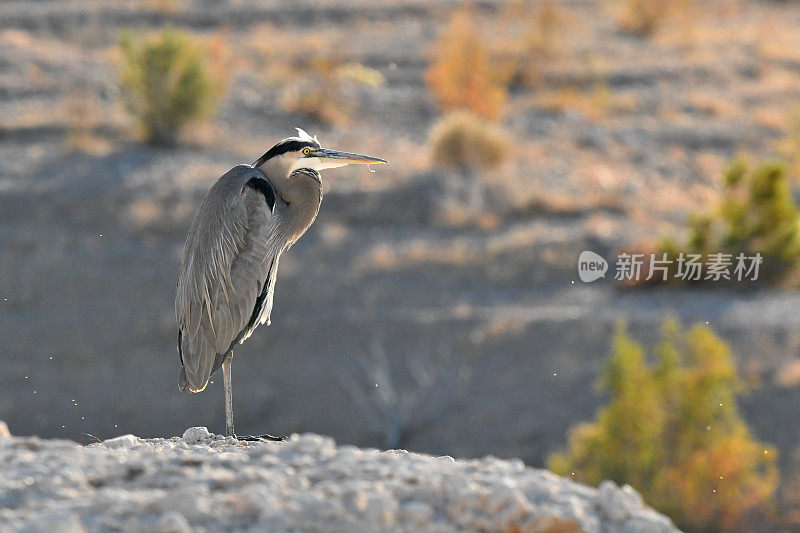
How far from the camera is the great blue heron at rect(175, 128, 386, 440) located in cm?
559

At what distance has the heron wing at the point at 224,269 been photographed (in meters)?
5.64

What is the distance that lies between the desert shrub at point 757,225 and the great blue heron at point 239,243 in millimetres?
9859

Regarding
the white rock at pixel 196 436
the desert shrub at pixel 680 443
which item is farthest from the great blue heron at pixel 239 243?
the desert shrub at pixel 680 443

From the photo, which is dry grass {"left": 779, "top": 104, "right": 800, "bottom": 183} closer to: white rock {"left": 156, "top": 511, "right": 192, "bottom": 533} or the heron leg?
the heron leg

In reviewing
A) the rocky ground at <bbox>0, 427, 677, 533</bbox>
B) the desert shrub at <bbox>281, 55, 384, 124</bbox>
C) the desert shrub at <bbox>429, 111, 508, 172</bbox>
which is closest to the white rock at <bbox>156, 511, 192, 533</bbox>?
the rocky ground at <bbox>0, 427, 677, 533</bbox>

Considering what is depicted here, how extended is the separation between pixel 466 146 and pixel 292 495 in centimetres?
1494

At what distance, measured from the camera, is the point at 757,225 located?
14797mm

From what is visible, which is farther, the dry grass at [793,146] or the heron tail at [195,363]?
the dry grass at [793,146]

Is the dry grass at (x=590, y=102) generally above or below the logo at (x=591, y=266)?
above

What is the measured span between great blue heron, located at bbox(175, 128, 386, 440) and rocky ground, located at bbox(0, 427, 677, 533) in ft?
5.59

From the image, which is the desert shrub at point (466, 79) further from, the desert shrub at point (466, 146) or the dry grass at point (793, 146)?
the dry grass at point (793, 146)

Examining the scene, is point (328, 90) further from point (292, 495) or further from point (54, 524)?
point (54, 524)

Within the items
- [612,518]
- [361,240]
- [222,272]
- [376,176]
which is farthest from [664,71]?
[612,518]

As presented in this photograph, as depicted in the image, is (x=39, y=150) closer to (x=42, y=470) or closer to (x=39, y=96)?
(x=39, y=96)
